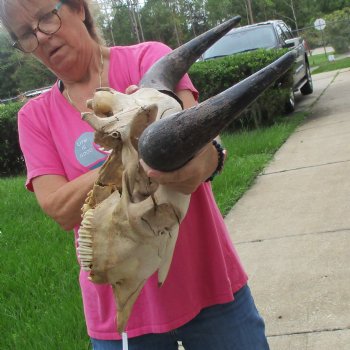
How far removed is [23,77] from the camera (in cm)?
4772

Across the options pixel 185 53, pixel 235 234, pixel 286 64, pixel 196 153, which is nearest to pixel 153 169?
pixel 196 153

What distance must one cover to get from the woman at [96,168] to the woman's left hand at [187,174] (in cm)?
38

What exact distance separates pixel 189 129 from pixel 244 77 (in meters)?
8.63

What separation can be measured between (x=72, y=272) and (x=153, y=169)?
347 centimetres

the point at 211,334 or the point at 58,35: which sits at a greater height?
the point at 58,35

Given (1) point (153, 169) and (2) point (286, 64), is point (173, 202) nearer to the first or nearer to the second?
(1) point (153, 169)

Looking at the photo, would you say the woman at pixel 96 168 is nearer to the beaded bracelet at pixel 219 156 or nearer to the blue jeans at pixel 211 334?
the blue jeans at pixel 211 334

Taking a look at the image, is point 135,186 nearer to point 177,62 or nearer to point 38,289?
point 177,62

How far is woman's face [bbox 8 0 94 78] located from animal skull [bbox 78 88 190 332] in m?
0.53

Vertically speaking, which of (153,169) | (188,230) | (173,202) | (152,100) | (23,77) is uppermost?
(152,100)

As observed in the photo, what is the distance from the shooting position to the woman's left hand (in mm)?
1277

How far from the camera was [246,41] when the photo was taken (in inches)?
462

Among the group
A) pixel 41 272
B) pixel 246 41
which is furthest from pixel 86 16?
pixel 246 41

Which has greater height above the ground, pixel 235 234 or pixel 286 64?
pixel 286 64
